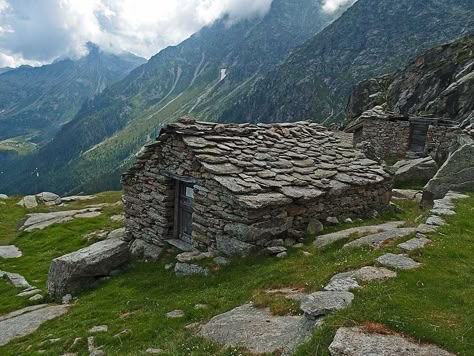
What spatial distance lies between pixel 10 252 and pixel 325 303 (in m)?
24.8

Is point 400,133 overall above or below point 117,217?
above

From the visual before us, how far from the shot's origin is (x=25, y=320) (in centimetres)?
1509

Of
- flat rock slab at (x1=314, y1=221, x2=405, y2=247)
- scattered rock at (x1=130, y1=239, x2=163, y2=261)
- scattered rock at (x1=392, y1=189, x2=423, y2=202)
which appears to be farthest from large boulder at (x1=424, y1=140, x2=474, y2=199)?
scattered rock at (x1=130, y1=239, x2=163, y2=261)

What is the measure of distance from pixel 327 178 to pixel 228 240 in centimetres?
592

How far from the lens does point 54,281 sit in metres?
17.2

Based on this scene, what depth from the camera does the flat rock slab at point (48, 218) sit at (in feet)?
109

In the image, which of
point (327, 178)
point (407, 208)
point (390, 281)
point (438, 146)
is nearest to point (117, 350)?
point (390, 281)

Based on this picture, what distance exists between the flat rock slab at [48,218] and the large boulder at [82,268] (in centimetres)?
1652

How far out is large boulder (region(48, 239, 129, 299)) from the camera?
16688 millimetres

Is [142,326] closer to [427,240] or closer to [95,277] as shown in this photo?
[95,277]

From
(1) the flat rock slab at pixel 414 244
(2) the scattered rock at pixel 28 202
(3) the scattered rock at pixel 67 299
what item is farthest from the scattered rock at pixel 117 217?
(1) the flat rock slab at pixel 414 244

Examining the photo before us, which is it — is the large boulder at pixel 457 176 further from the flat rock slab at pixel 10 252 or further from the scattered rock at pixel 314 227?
the flat rock slab at pixel 10 252

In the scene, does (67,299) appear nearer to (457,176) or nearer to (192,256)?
(192,256)

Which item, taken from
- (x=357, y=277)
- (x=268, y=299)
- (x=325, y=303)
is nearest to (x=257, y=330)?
(x=268, y=299)
